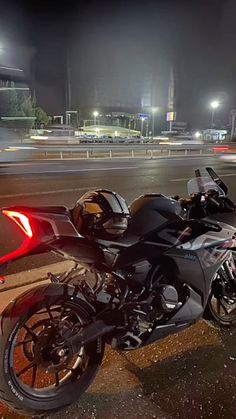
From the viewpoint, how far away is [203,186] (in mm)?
3154

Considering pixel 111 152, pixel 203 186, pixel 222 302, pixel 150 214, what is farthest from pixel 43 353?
pixel 111 152

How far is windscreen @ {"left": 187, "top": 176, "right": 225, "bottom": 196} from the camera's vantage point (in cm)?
315

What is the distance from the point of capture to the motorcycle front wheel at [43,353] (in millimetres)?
2129

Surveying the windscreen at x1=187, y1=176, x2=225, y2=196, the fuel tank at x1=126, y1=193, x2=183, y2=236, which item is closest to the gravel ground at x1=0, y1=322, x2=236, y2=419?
the fuel tank at x1=126, y1=193, x2=183, y2=236

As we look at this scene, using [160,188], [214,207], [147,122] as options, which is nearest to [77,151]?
[160,188]

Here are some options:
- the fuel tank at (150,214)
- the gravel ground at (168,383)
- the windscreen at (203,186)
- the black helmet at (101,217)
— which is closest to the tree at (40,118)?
the windscreen at (203,186)

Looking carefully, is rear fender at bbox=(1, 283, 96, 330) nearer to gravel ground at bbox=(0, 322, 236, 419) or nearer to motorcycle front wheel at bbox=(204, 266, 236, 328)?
gravel ground at bbox=(0, 322, 236, 419)

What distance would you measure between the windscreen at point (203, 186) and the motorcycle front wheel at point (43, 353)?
1411 mm

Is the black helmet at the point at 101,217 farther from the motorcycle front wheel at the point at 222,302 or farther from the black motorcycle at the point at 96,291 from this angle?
the motorcycle front wheel at the point at 222,302

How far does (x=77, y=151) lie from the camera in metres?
30.5

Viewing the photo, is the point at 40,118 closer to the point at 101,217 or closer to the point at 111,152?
the point at 111,152

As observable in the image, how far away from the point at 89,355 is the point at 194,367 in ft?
2.82

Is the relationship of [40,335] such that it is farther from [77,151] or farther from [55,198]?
[77,151]

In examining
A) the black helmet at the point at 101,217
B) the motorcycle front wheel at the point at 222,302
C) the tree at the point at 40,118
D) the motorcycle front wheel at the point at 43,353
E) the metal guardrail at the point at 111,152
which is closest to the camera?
the motorcycle front wheel at the point at 43,353
